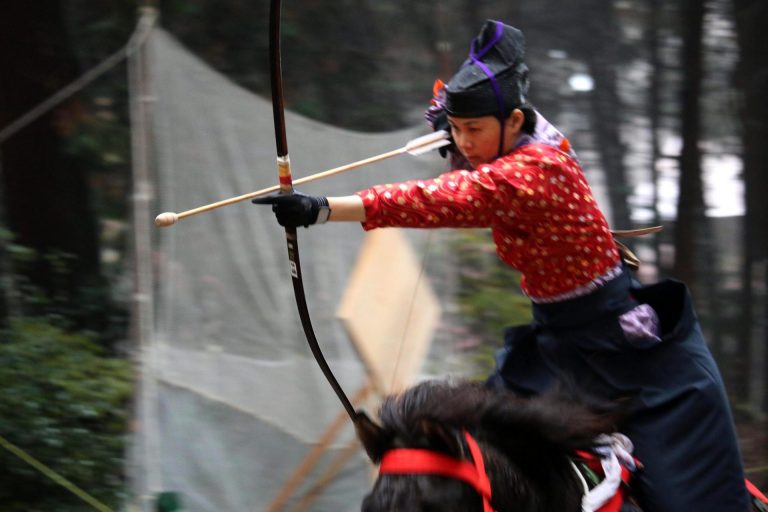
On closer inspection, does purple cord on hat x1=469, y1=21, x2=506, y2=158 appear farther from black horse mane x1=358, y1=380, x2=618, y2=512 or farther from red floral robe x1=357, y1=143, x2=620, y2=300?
black horse mane x1=358, y1=380, x2=618, y2=512

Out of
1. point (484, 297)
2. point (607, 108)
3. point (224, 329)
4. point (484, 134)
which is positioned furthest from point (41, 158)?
point (484, 134)

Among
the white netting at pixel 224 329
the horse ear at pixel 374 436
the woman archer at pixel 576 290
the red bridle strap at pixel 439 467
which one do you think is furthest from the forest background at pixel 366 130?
the red bridle strap at pixel 439 467

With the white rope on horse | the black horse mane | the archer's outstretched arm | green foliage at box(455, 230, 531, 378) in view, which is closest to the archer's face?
the archer's outstretched arm

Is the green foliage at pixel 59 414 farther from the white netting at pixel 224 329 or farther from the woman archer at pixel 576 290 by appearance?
the woman archer at pixel 576 290

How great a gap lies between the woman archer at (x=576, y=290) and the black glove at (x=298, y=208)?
0.48ft

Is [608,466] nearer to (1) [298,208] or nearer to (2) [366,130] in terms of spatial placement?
(1) [298,208]

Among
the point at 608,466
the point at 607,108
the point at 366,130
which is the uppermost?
the point at 607,108

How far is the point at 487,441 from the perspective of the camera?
2355 mm

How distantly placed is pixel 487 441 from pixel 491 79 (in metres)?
0.99

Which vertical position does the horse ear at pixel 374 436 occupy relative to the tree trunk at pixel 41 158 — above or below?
below

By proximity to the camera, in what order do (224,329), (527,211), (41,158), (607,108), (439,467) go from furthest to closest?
(607,108), (41,158), (224,329), (527,211), (439,467)

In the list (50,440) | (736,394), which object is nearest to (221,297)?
(50,440)

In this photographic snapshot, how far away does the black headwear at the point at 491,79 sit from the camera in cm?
277

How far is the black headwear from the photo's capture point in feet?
9.09
